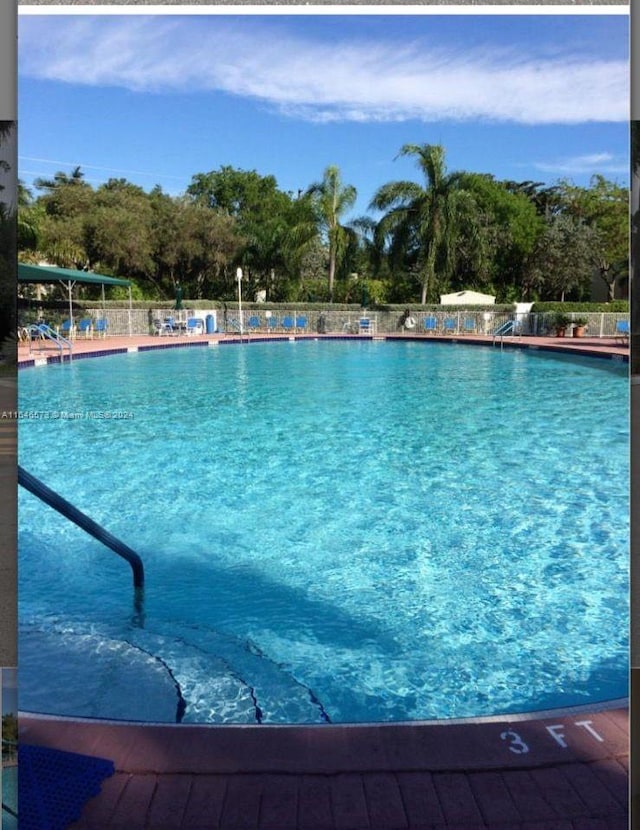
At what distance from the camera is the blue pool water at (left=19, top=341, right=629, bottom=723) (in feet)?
10.00

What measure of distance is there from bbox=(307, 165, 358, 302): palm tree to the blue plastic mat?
24.6 meters

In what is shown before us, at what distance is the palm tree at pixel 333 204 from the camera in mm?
25688

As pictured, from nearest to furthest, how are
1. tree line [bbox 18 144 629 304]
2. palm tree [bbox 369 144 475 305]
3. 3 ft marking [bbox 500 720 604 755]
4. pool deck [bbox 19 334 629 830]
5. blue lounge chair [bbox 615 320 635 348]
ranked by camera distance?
pool deck [bbox 19 334 629 830] < 3 ft marking [bbox 500 720 604 755] < blue lounge chair [bbox 615 320 635 348] < tree line [bbox 18 144 629 304] < palm tree [bbox 369 144 475 305]

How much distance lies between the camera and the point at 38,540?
479 cm

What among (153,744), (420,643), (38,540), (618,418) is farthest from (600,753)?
(618,418)

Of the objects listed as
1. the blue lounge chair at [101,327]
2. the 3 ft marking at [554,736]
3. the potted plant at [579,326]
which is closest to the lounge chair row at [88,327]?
the blue lounge chair at [101,327]

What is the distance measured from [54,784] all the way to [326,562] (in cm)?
277

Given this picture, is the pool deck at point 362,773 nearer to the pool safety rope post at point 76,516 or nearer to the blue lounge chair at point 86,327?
the pool safety rope post at point 76,516

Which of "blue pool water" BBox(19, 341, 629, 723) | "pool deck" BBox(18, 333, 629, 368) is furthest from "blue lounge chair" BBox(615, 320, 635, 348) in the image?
"blue pool water" BBox(19, 341, 629, 723)

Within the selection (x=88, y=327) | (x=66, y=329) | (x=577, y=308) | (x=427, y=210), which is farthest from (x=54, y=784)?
(x=427, y=210)

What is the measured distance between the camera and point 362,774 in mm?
1903

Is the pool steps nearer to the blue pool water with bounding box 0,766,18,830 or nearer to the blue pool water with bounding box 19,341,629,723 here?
the blue pool water with bounding box 19,341,629,723

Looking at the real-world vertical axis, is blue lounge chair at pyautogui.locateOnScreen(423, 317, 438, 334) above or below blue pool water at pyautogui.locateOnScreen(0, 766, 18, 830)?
above

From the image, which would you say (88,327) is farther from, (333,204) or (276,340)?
(333,204)
